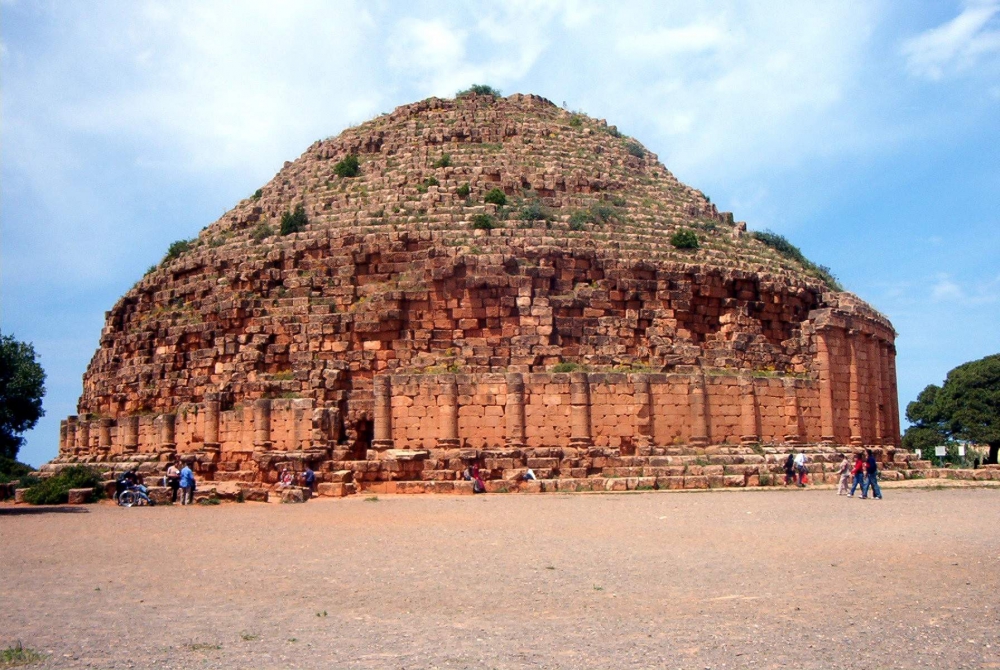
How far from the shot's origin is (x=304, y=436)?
2500cm

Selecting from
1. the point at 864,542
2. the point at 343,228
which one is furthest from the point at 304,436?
the point at 864,542

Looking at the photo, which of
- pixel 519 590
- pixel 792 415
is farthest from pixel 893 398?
pixel 519 590

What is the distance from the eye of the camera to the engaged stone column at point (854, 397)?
91.0ft

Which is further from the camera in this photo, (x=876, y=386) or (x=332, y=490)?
(x=876, y=386)

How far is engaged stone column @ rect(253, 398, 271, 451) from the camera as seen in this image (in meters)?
25.5

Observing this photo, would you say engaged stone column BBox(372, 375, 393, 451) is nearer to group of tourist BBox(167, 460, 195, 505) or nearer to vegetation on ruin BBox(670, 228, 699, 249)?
group of tourist BBox(167, 460, 195, 505)

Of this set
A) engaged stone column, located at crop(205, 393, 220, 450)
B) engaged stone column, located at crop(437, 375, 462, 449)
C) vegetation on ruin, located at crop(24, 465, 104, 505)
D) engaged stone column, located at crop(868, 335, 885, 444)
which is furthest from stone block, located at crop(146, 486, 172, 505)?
engaged stone column, located at crop(868, 335, 885, 444)

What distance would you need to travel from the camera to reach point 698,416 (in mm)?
25031

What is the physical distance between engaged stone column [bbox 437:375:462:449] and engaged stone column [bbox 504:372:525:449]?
4.06 feet

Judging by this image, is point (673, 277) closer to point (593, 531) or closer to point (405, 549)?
point (593, 531)

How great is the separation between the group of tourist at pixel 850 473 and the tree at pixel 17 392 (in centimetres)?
1840

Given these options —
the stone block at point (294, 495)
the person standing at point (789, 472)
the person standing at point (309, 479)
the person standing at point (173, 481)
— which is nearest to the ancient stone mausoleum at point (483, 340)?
the person standing at point (309, 479)

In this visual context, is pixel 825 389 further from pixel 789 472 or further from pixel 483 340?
pixel 483 340

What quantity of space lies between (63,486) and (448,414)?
9712 millimetres
